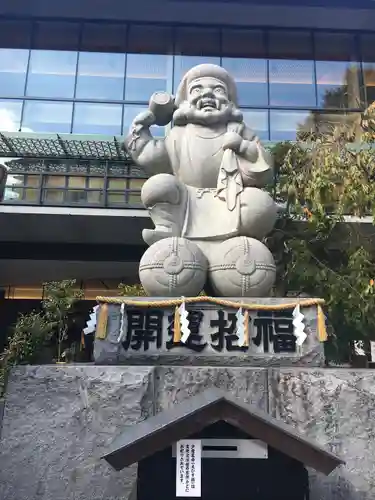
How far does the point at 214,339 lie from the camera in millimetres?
3801

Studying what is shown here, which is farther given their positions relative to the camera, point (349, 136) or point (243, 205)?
point (349, 136)

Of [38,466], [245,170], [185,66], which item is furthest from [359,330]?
[185,66]

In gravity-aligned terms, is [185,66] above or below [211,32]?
below

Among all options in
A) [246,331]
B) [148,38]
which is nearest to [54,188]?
[148,38]

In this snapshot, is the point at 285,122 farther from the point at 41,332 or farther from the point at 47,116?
the point at 41,332

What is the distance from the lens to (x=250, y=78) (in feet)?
46.9

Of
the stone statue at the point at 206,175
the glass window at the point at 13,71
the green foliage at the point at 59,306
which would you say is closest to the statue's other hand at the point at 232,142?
the stone statue at the point at 206,175

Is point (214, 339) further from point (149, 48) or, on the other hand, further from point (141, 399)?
point (149, 48)

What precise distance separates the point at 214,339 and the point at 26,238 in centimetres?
964

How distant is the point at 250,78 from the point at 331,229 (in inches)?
343

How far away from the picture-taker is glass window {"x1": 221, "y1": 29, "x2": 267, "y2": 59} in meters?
14.6

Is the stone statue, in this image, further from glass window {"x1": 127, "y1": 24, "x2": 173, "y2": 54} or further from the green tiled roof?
glass window {"x1": 127, "y1": 24, "x2": 173, "y2": 54}

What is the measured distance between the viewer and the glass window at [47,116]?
43.9ft

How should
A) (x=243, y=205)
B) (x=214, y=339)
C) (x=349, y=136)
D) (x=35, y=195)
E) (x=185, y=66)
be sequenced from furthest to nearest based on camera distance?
(x=185, y=66) → (x=35, y=195) → (x=349, y=136) → (x=243, y=205) → (x=214, y=339)
